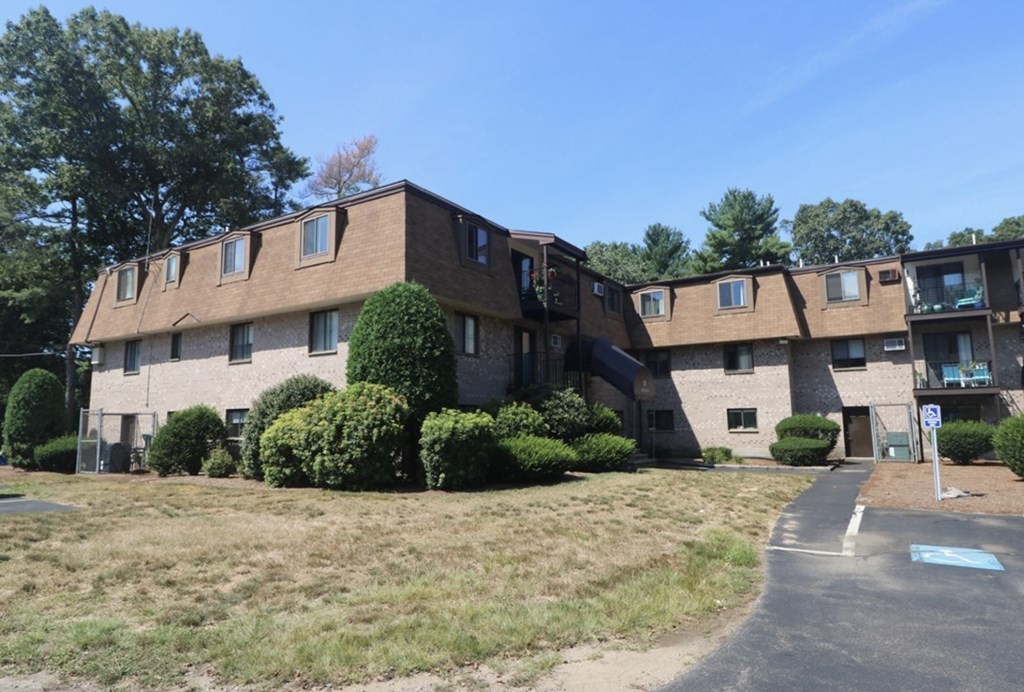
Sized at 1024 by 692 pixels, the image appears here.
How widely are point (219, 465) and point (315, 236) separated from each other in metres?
7.45

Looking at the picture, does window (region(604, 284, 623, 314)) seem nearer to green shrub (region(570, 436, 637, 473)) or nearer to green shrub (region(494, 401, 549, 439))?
green shrub (region(570, 436, 637, 473))

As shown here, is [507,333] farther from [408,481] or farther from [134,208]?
[134,208]

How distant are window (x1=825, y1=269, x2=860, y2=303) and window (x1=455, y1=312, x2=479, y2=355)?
16.6m

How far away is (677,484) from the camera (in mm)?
15406

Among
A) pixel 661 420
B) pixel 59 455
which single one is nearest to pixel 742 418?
pixel 661 420

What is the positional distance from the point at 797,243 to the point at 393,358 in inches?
2094

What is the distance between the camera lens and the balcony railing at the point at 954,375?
2347 centimetres

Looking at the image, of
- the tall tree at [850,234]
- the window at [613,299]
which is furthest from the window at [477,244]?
the tall tree at [850,234]

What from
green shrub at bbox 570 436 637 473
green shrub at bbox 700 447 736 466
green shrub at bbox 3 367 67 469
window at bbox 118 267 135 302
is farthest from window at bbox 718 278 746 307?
green shrub at bbox 3 367 67 469

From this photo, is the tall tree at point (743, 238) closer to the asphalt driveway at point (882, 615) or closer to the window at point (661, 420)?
the window at point (661, 420)

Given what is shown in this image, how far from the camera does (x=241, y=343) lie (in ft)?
71.1

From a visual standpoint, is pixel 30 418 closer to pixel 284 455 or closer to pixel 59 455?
pixel 59 455

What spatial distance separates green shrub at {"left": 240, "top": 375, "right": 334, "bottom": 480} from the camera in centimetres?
1678

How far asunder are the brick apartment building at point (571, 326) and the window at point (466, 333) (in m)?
0.07
